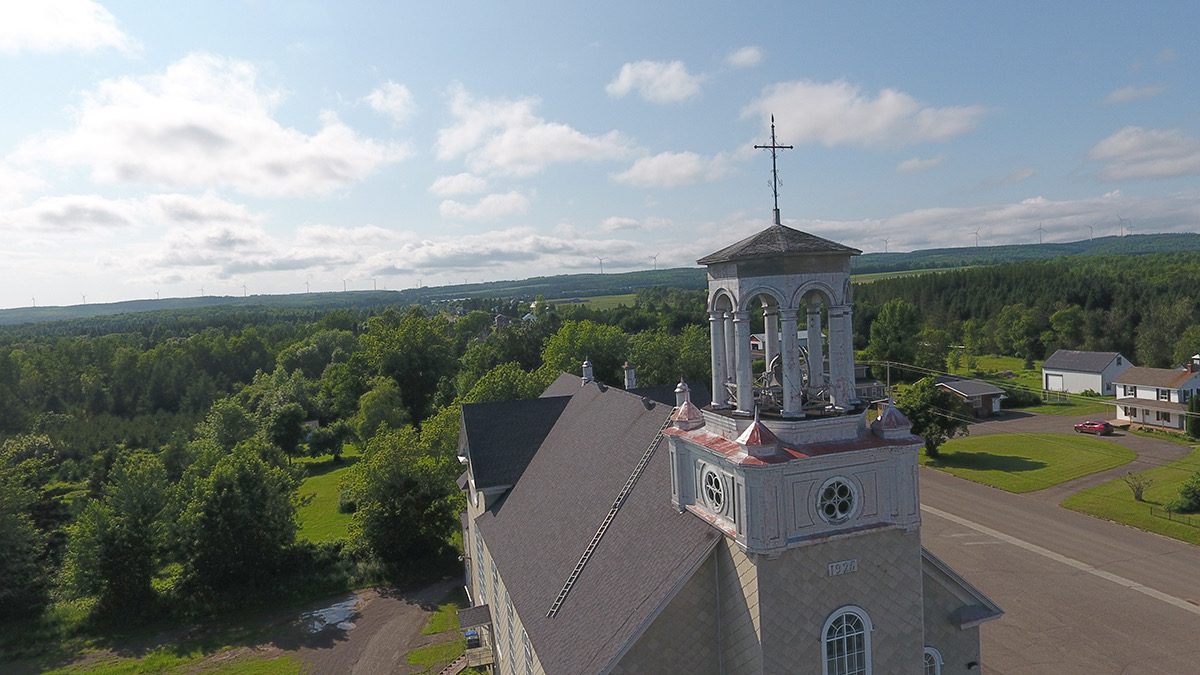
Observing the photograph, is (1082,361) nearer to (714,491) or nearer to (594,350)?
(594,350)

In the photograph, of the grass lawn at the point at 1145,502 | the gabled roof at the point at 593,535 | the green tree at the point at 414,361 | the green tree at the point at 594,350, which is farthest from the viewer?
the green tree at the point at 414,361

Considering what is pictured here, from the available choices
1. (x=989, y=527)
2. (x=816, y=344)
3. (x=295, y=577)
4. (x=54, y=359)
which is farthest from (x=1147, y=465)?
(x=54, y=359)

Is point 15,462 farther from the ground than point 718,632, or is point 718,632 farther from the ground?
point 718,632

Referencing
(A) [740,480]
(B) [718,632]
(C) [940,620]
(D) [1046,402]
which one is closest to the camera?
(A) [740,480]

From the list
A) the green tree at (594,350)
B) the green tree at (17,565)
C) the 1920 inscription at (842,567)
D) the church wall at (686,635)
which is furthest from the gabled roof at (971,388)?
the green tree at (17,565)

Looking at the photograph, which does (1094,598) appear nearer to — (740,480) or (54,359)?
(740,480)

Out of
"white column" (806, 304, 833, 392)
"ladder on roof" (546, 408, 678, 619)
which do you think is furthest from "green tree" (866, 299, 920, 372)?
"white column" (806, 304, 833, 392)

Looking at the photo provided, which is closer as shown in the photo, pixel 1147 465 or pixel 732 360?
pixel 732 360

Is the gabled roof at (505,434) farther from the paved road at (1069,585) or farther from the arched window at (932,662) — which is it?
the paved road at (1069,585)

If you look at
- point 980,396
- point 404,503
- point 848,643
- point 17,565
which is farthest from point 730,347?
point 980,396
